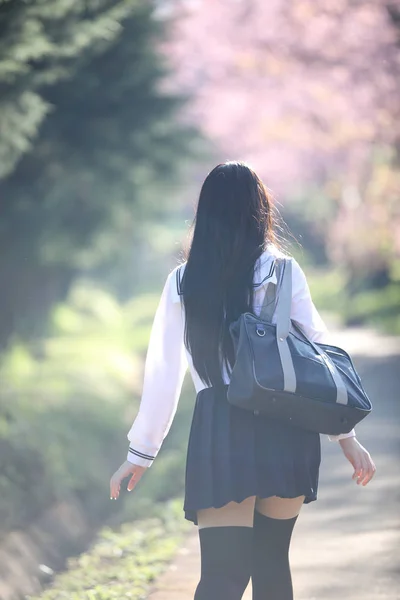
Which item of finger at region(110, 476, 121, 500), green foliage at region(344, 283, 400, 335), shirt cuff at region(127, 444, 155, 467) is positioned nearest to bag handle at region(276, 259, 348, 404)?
shirt cuff at region(127, 444, 155, 467)

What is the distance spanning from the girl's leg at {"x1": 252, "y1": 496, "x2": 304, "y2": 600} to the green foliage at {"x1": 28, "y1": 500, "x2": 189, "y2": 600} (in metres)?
2.02

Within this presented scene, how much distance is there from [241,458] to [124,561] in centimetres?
310

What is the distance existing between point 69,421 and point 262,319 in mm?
5736

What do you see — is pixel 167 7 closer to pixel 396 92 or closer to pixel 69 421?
pixel 396 92

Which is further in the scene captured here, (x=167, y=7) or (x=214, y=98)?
(x=214, y=98)

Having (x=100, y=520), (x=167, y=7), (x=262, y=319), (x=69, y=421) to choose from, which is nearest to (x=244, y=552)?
(x=262, y=319)

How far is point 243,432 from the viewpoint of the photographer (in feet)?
9.43

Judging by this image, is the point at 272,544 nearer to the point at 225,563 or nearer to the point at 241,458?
the point at 225,563

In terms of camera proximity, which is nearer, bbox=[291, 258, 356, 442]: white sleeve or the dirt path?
bbox=[291, 258, 356, 442]: white sleeve

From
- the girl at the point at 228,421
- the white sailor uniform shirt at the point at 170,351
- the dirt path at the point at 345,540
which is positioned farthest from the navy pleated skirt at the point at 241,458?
the dirt path at the point at 345,540

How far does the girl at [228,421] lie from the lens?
2.84 meters

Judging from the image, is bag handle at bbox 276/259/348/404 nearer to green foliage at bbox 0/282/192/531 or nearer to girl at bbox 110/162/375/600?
girl at bbox 110/162/375/600

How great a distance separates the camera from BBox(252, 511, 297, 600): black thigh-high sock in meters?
2.93

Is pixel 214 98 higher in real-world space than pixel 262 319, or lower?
higher
